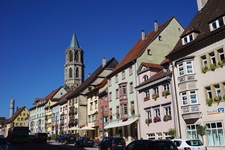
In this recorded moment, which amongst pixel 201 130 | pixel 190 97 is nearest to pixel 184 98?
pixel 190 97

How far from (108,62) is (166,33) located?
77.8ft

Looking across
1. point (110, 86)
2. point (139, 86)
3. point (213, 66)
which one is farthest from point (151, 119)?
point (110, 86)

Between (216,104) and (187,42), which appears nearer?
(216,104)

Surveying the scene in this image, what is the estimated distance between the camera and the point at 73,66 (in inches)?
4683

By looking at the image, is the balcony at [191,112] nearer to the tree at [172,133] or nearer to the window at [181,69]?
the tree at [172,133]

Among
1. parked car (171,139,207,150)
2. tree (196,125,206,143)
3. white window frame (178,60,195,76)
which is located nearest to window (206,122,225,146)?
tree (196,125,206,143)

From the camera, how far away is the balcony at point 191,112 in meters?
27.5

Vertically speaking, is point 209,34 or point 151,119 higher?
point 209,34

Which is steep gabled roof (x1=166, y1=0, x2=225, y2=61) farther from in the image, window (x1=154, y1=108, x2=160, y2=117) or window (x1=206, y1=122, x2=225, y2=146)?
window (x1=206, y1=122, x2=225, y2=146)

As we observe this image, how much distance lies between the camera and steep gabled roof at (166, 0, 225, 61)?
26659 millimetres

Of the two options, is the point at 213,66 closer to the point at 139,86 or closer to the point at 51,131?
the point at 139,86

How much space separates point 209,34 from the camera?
88.2 ft

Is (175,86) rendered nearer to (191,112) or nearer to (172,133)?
(191,112)

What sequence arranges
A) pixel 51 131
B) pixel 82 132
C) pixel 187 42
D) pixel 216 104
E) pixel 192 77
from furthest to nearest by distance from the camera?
1. pixel 51 131
2. pixel 82 132
3. pixel 187 42
4. pixel 192 77
5. pixel 216 104
